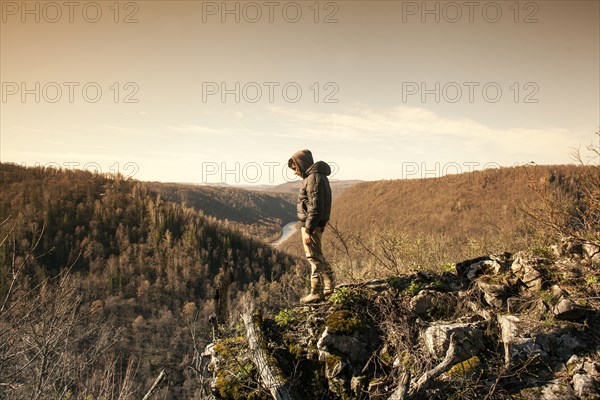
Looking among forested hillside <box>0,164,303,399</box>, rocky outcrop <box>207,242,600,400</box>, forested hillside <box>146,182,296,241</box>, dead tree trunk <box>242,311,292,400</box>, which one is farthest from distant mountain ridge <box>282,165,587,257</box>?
dead tree trunk <box>242,311,292,400</box>

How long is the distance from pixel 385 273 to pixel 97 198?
52574 mm

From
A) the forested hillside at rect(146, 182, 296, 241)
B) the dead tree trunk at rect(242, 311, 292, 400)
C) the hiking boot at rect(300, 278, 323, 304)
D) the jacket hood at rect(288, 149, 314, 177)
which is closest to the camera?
the dead tree trunk at rect(242, 311, 292, 400)

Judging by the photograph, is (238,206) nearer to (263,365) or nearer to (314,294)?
(314,294)

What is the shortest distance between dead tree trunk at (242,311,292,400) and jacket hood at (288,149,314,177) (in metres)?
2.70

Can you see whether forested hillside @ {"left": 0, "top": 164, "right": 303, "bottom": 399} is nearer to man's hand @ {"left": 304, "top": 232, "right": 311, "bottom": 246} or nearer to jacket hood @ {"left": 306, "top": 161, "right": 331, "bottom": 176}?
man's hand @ {"left": 304, "top": 232, "right": 311, "bottom": 246}

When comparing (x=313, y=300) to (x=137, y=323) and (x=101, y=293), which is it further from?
(x=101, y=293)

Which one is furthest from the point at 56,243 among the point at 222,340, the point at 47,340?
the point at 222,340

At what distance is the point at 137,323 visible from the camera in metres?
35.4

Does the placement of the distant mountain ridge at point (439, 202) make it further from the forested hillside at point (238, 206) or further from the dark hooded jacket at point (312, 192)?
the dark hooded jacket at point (312, 192)

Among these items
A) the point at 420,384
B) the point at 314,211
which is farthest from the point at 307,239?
the point at 420,384

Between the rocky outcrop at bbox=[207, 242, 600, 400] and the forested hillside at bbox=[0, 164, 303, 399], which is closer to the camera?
the rocky outcrop at bbox=[207, 242, 600, 400]

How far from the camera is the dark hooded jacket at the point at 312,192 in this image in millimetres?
6133

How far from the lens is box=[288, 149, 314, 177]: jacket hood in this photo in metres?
6.43

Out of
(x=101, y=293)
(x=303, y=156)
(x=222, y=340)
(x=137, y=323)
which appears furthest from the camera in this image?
(x=101, y=293)
